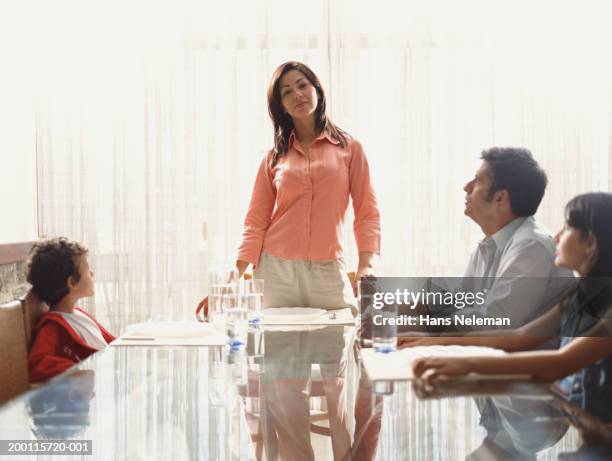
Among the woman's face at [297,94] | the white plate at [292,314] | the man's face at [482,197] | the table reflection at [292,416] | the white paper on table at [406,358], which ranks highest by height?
the woman's face at [297,94]

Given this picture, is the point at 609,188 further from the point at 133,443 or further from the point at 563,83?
the point at 133,443

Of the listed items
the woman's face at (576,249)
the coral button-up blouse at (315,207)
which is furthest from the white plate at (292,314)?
the woman's face at (576,249)

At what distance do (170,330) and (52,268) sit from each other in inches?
15.8

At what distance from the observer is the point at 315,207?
2.76m

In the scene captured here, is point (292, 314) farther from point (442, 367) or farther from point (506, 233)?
point (442, 367)

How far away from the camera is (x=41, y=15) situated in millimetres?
3980

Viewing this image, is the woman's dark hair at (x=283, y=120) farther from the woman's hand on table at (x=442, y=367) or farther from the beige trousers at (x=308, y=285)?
the woman's hand on table at (x=442, y=367)

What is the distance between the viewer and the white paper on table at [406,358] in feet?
4.55

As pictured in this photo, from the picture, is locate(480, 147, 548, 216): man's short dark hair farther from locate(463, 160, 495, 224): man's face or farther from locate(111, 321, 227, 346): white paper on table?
locate(111, 321, 227, 346): white paper on table

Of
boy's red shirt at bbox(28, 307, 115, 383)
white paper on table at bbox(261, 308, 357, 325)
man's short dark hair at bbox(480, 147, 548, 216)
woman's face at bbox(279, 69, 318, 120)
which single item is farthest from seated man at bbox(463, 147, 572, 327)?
boy's red shirt at bbox(28, 307, 115, 383)

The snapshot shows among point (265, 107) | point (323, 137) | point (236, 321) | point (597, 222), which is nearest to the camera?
point (597, 222)

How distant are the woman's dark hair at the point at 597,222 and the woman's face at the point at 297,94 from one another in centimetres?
148

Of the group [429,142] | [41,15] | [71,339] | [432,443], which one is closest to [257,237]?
[71,339]

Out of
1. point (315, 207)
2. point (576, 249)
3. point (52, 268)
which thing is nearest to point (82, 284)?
point (52, 268)
